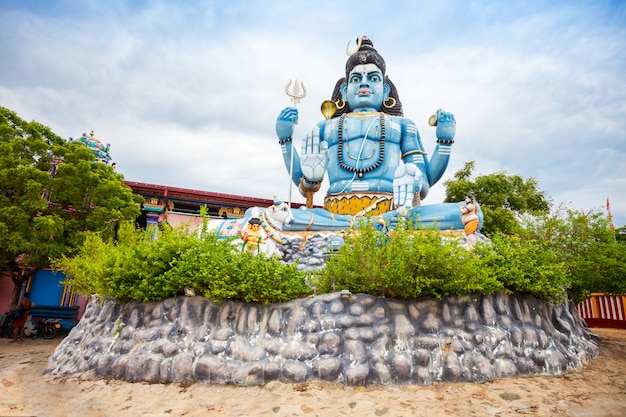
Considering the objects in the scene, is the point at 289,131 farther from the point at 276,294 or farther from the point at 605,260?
the point at 605,260

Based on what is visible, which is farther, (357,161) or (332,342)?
(357,161)

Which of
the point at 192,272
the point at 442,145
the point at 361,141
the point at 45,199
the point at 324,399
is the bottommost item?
the point at 324,399

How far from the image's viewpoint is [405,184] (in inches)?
282

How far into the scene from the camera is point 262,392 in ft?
11.7

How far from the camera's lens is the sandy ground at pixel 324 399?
3236mm

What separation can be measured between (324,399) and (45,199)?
7.90m

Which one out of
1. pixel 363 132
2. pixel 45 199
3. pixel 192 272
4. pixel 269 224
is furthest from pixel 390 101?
pixel 45 199

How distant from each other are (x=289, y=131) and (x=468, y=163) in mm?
10203

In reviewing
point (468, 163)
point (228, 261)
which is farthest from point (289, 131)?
point (468, 163)

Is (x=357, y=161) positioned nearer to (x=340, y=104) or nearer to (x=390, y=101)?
(x=340, y=104)

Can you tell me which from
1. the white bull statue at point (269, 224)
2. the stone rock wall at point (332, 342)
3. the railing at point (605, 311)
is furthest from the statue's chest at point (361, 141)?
the railing at point (605, 311)

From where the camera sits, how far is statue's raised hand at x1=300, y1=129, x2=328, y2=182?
8.05m

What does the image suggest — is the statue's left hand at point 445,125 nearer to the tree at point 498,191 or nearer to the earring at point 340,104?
the earring at point 340,104

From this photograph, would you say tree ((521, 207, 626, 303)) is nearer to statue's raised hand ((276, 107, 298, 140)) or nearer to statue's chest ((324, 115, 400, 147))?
statue's chest ((324, 115, 400, 147))
